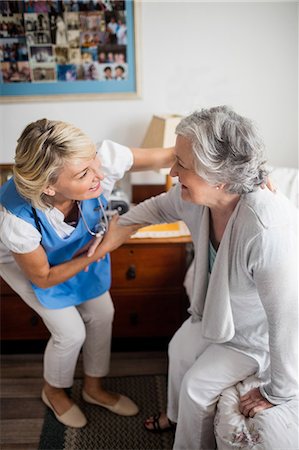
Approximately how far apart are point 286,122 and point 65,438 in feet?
6.05

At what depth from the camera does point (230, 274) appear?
1.23 m

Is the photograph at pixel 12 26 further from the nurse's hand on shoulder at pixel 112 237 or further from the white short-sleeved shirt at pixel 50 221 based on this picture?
the nurse's hand on shoulder at pixel 112 237

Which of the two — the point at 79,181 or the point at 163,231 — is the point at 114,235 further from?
the point at 163,231

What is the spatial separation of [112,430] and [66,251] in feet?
2.49

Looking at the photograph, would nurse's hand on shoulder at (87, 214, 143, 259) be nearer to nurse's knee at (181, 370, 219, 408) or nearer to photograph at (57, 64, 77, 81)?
nurse's knee at (181, 370, 219, 408)

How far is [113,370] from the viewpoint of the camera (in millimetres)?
1993

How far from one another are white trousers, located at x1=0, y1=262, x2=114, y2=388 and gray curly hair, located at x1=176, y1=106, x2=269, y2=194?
81 cm

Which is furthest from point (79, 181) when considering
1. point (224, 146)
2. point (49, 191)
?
point (224, 146)

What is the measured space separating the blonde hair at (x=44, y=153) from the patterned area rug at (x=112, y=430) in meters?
0.98

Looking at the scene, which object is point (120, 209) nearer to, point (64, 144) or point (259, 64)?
point (64, 144)

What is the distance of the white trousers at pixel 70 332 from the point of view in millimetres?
1552

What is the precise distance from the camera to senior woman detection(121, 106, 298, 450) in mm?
Result: 1086

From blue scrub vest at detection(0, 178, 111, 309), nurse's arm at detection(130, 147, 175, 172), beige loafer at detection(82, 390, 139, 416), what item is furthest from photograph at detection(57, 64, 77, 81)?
beige loafer at detection(82, 390, 139, 416)

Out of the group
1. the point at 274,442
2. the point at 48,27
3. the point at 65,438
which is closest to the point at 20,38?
the point at 48,27
